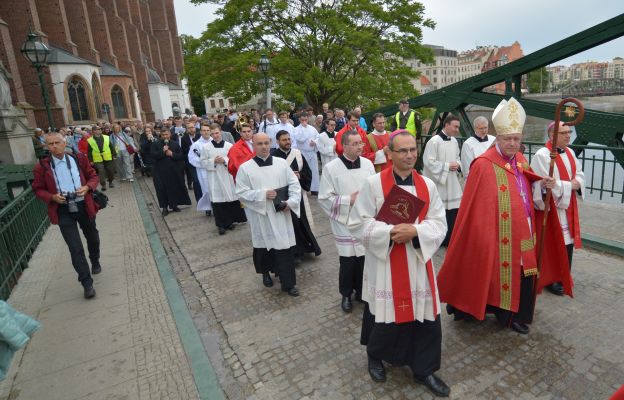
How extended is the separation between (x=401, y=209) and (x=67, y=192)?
4.18 meters

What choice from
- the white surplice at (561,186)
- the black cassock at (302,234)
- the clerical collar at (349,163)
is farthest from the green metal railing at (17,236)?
the white surplice at (561,186)

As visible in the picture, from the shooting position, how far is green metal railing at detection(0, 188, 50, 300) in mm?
5398

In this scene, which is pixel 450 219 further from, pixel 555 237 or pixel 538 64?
pixel 538 64

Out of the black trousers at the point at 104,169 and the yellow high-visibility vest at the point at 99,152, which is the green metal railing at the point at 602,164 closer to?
the yellow high-visibility vest at the point at 99,152

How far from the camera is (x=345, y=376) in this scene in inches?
128

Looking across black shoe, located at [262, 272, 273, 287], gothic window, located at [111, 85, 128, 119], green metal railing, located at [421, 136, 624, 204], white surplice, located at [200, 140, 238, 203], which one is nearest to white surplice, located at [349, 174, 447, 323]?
black shoe, located at [262, 272, 273, 287]

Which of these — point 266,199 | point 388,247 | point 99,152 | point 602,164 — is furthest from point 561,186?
point 99,152

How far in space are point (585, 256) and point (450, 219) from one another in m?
1.67

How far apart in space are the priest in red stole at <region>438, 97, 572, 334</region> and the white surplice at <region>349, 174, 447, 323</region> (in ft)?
2.63

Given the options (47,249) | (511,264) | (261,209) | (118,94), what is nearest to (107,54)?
(118,94)

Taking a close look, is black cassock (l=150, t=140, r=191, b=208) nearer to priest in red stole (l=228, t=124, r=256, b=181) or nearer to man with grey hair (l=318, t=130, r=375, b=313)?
priest in red stole (l=228, t=124, r=256, b=181)

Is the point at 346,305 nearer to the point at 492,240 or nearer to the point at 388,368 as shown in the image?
the point at 388,368

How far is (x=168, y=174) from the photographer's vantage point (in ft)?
29.5

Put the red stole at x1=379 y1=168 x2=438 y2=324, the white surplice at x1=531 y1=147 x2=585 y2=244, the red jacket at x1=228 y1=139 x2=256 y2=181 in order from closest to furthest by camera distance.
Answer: the red stole at x1=379 y1=168 x2=438 y2=324 → the white surplice at x1=531 y1=147 x2=585 y2=244 → the red jacket at x1=228 y1=139 x2=256 y2=181
